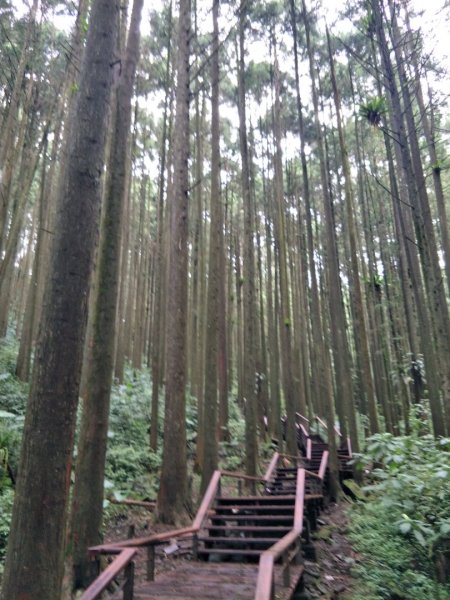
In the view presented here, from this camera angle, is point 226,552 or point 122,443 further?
point 122,443

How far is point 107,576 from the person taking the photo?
9.87ft

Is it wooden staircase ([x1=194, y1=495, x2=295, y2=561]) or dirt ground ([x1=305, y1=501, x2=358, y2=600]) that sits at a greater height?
wooden staircase ([x1=194, y1=495, x2=295, y2=561])

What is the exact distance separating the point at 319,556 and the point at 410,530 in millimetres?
1448

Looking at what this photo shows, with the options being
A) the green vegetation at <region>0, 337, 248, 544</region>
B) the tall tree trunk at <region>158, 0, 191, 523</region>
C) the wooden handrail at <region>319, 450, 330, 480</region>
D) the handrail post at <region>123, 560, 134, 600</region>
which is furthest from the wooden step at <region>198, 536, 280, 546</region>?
the wooden handrail at <region>319, 450, 330, 480</region>

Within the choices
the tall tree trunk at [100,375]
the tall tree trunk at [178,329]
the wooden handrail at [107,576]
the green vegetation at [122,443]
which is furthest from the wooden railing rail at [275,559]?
the green vegetation at [122,443]

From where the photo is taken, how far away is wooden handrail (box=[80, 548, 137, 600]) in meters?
2.71

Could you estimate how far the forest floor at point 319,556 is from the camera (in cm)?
574

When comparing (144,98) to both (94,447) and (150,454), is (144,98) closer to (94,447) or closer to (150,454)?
(150,454)

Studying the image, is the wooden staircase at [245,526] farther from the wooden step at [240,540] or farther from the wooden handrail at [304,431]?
the wooden handrail at [304,431]

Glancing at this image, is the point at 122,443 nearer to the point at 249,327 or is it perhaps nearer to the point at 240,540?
the point at 249,327

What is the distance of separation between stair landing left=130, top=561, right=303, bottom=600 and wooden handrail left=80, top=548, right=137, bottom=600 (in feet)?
2.47

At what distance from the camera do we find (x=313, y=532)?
808cm

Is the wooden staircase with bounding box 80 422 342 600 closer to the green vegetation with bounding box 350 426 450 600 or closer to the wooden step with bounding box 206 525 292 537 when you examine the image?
the wooden step with bounding box 206 525 292 537

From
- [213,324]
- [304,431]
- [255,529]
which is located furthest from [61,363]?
[304,431]
